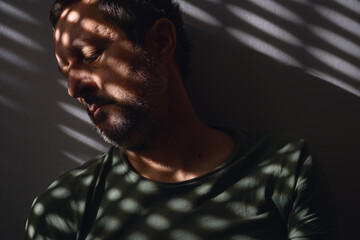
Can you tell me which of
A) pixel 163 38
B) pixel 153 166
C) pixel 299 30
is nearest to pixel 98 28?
Answer: pixel 163 38

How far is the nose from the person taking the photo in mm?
990

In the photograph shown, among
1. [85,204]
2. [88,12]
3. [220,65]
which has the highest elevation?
[88,12]

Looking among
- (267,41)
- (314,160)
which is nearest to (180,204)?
(314,160)

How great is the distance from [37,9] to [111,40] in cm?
46

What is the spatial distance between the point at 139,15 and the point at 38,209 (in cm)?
70

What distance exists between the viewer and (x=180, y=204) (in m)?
0.99

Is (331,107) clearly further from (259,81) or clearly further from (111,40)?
(111,40)

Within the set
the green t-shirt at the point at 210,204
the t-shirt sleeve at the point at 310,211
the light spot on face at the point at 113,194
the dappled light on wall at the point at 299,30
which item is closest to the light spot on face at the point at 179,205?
the green t-shirt at the point at 210,204

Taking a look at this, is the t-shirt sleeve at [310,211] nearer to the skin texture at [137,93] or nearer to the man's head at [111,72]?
the skin texture at [137,93]

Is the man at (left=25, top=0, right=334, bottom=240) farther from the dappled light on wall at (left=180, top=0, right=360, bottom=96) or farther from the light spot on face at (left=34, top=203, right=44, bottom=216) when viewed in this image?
the dappled light on wall at (left=180, top=0, right=360, bottom=96)

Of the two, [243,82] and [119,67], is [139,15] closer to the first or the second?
[119,67]

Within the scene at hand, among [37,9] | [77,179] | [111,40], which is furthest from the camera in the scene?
[37,9]

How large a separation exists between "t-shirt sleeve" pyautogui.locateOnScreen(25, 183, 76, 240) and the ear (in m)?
0.54

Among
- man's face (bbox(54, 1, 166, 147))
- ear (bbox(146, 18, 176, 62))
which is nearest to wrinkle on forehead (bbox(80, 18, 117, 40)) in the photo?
man's face (bbox(54, 1, 166, 147))
